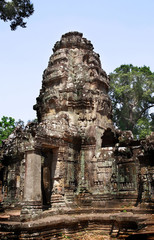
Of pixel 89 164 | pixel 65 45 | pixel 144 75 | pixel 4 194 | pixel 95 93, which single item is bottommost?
pixel 4 194

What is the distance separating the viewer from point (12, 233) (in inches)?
280

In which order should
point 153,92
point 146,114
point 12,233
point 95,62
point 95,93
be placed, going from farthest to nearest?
point 146,114, point 153,92, point 95,62, point 95,93, point 12,233

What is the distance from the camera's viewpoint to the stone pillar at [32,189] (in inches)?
311

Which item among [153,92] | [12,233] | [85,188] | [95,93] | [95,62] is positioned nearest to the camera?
[12,233]

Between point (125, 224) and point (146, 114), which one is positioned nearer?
point (125, 224)

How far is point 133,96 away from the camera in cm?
2744

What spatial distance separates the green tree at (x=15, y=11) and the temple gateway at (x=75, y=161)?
10.9 feet

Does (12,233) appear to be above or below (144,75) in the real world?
below

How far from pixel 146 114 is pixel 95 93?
60.2 feet

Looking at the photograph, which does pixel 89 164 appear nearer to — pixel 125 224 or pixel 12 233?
pixel 125 224

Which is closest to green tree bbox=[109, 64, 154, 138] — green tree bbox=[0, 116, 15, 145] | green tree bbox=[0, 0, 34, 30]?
green tree bbox=[0, 116, 15, 145]

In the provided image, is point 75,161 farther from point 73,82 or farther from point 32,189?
point 73,82

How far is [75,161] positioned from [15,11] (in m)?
6.18

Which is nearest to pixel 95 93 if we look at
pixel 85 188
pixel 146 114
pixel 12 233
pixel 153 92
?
pixel 85 188
